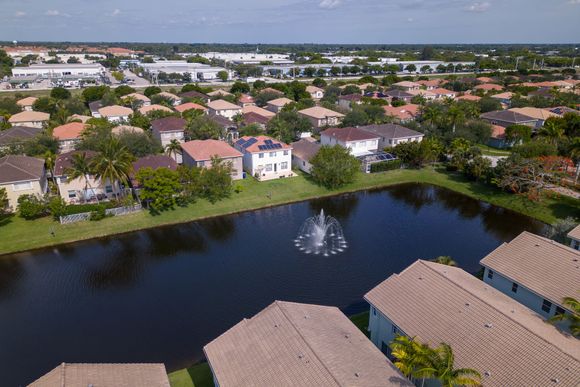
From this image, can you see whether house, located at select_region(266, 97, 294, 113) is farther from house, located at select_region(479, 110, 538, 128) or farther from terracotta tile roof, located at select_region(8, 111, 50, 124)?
terracotta tile roof, located at select_region(8, 111, 50, 124)

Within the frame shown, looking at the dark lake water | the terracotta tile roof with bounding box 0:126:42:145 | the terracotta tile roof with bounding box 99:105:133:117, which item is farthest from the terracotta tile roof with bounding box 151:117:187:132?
the dark lake water

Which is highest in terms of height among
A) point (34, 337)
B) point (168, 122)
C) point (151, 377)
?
point (168, 122)

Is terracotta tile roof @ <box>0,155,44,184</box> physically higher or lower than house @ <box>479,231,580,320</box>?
higher

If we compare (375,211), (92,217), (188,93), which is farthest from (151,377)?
(188,93)

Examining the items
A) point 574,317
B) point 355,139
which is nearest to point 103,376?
point 574,317

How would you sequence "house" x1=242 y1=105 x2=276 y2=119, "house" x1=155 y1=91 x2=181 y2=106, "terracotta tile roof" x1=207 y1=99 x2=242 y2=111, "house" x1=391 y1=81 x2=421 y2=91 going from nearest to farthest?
1. "house" x1=242 y1=105 x2=276 y2=119
2. "terracotta tile roof" x1=207 y1=99 x2=242 y2=111
3. "house" x1=155 y1=91 x2=181 y2=106
4. "house" x1=391 y1=81 x2=421 y2=91

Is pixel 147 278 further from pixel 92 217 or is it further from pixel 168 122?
pixel 168 122
